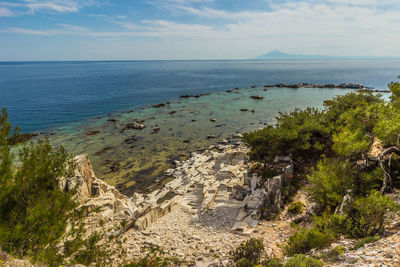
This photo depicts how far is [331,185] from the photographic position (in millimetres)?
15203

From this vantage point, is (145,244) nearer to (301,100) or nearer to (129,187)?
(129,187)

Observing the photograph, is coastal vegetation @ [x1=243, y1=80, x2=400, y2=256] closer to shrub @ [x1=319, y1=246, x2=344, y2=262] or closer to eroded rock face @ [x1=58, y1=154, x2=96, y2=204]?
shrub @ [x1=319, y1=246, x2=344, y2=262]

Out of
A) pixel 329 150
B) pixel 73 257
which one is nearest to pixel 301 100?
pixel 329 150

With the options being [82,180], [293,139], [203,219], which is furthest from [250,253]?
[293,139]

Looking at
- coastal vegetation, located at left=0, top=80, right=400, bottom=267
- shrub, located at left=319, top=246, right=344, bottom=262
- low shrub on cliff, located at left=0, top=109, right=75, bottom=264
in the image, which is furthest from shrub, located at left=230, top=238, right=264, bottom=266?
low shrub on cliff, located at left=0, top=109, right=75, bottom=264

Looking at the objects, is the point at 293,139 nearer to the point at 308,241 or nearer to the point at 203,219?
the point at 203,219

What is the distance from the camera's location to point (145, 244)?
600 inches

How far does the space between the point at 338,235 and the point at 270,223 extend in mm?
6077

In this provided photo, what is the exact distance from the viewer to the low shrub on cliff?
9.29 metres

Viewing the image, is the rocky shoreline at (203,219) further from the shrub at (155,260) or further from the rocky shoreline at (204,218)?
the shrub at (155,260)

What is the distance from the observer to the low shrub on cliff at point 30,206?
30.5ft

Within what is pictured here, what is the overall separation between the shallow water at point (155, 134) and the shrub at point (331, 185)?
65.0 feet

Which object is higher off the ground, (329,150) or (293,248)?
(329,150)

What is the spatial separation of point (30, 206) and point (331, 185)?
743 inches
